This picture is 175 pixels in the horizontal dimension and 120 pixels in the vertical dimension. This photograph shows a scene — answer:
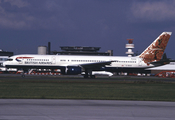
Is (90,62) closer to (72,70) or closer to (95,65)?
(95,65)

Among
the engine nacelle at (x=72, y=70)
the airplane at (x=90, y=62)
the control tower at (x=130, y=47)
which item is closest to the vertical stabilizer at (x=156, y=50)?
the airplane at (x=90, y=62)

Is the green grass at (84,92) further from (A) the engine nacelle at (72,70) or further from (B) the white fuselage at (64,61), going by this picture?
(B) the white fuselage at (64,61)

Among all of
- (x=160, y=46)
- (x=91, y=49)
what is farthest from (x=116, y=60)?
(x=91, y=49)

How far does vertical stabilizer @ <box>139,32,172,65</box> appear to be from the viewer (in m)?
50.5

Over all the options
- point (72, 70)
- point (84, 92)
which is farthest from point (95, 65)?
point (84, 92)

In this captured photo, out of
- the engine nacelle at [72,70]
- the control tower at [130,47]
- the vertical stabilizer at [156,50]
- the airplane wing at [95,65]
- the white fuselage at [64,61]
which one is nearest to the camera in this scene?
the engine nacelle at [72,70]

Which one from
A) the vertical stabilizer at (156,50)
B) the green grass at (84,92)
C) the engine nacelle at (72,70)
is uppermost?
the vertical stabilizer at (156,50)

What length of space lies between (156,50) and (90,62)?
1376 cm

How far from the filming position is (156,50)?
5088 cm

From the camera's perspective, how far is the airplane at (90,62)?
4556cm
